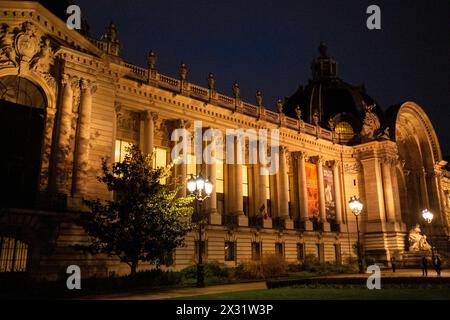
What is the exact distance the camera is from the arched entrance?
23.7 metres

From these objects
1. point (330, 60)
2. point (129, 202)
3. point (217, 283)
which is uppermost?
point (330, 60)

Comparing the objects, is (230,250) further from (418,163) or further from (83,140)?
(418,163)

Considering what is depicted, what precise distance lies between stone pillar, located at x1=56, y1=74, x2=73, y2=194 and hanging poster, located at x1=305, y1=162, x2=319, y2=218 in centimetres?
2896

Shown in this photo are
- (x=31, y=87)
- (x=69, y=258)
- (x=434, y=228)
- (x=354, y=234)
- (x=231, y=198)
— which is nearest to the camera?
(x=69, y=258)

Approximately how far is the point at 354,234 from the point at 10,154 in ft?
130

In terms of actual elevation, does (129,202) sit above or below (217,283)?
above

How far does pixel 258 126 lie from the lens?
42781 mm

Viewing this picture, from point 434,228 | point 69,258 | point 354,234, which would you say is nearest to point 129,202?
point 69,258

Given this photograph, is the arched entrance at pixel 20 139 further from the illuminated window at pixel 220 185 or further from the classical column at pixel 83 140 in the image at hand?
the illuminated window at pixel 220 185

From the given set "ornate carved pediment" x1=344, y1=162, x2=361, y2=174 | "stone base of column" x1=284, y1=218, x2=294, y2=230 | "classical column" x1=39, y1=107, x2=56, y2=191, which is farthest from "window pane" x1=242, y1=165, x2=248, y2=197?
"classical column" x1=39, y1=107, x2=56, y2=191

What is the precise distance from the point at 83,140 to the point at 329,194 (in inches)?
1284

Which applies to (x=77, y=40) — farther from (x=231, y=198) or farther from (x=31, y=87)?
(x=231, y=198)

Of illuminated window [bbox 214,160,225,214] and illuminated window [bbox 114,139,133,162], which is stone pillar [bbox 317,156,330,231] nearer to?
illuminated window [bbox 214,160,225,214]

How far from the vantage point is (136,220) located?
70.7ft
